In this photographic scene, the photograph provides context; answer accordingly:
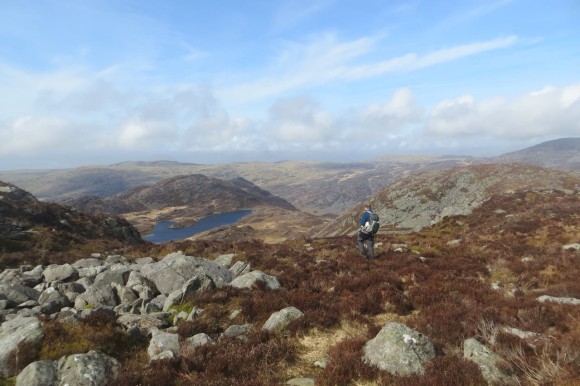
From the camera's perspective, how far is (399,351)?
25.4ft

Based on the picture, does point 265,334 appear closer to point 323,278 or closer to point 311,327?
point 311,327

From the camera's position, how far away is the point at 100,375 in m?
7.43

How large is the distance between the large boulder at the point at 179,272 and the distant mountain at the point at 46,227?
56.4ft

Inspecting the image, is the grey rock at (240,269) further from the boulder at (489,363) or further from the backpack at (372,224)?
the boulder at (489,363)

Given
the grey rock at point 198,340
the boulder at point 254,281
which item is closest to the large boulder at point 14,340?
the grey rock at point 198,340

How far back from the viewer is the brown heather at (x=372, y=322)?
24.1 feet

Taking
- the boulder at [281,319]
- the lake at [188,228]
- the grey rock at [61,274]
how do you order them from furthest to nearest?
the lake at [188,228] < the grey rock at [61,274] < the boulder at [281,319]

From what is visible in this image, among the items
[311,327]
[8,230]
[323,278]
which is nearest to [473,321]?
[311,327]

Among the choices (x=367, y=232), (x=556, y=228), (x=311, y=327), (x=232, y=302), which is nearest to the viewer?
(x=311, y=327)

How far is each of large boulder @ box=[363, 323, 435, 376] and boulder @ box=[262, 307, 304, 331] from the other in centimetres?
279

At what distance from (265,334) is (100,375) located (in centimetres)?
408

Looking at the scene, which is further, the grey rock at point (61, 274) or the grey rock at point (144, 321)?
the grey rock at point (61, 274)

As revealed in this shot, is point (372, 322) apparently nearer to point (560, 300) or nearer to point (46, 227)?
point (560, 300)

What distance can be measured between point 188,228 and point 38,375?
145 metres
